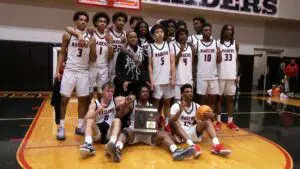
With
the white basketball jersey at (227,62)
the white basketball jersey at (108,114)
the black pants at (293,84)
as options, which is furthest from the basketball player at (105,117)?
the black pants at (293,84)

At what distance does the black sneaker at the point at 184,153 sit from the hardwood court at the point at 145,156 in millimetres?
60

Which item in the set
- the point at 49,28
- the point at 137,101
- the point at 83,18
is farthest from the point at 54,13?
the point at 137,101

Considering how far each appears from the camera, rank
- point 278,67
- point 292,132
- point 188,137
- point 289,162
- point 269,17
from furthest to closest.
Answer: point 278,67 → point 269,17 → point 292,132 → point 188,137 → point 289,162

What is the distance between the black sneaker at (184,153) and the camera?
11.6 ft

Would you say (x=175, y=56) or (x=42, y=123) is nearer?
(x=175, y=56)

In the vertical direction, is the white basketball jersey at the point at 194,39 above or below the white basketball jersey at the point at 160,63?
above

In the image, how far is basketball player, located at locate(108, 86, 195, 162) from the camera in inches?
140

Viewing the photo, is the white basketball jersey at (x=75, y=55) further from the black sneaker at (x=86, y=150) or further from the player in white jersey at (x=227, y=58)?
the player in white jersey at (x=227, y=58)

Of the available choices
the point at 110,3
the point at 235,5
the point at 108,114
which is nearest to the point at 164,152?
the point at 108,114

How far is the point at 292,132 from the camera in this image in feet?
17.6

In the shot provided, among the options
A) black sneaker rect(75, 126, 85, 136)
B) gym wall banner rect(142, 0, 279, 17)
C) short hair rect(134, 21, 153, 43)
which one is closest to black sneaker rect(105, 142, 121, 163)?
black sneaker rect(75, 126, 85, 136)

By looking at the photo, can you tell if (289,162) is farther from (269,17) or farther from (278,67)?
(278,67)

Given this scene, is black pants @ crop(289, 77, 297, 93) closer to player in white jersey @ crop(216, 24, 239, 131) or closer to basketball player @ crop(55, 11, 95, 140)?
player in white jersey @ crop(216, 24, 239, 131)

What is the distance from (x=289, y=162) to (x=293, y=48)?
1253 centimetres
